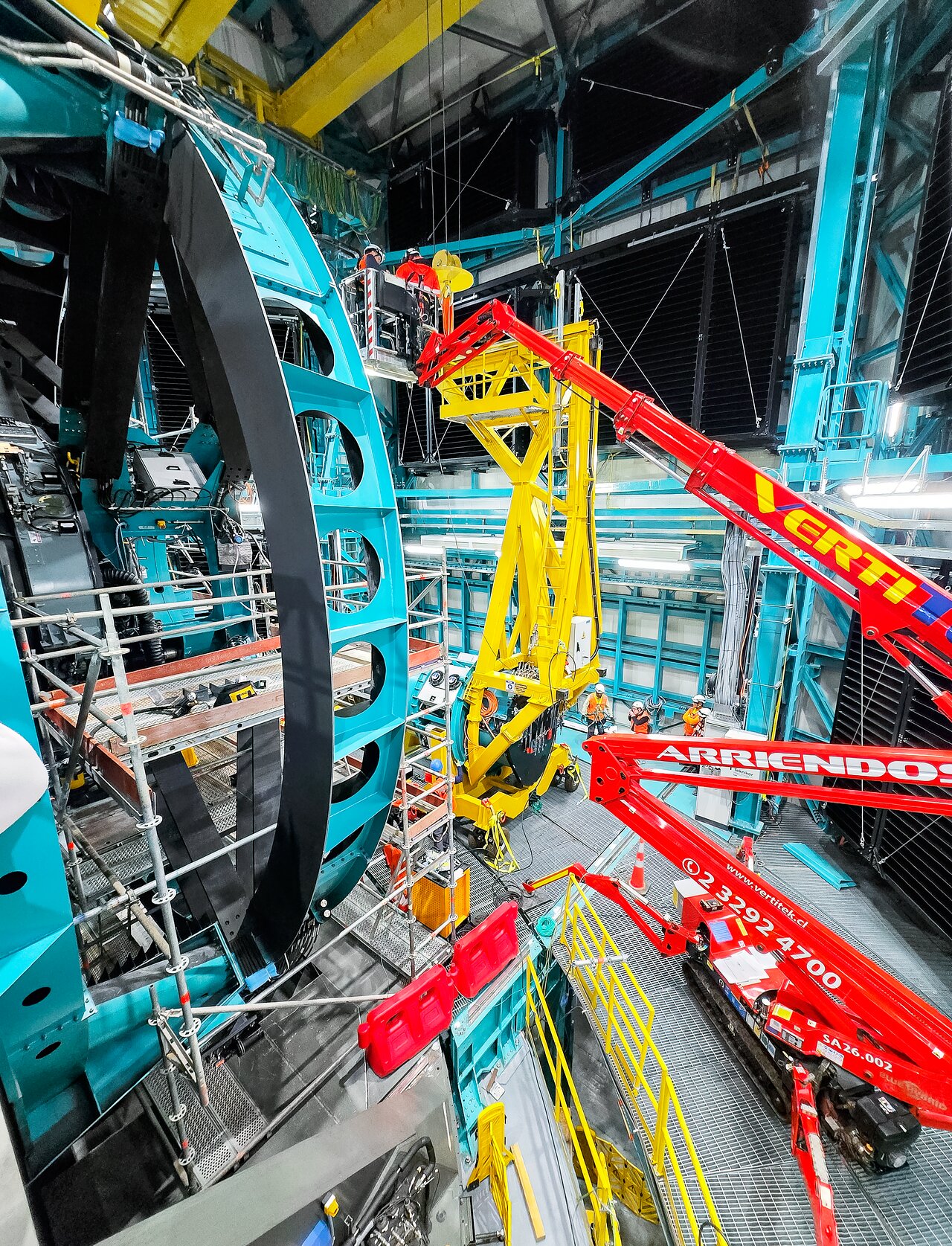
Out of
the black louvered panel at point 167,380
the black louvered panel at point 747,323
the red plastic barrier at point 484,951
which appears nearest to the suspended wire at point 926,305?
the black louvered panel at point 747,323

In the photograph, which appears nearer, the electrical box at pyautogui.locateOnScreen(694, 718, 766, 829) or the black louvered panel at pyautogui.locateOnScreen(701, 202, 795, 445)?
the electrical box at pyautogui.locateOnScreen(694, 718, 766, 829)

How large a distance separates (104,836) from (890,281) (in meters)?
13.2

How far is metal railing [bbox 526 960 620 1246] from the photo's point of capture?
394 centimetres

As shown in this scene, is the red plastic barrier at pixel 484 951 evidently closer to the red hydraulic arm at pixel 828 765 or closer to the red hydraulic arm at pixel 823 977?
the red hydraulic arm at pixel 823 977

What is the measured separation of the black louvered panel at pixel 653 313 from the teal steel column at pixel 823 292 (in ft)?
8.83

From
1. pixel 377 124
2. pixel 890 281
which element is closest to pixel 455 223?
pixel 377 124

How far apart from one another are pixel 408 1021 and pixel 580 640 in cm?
445

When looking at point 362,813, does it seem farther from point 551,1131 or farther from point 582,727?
point 582,727

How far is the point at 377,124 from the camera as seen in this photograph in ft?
40.9

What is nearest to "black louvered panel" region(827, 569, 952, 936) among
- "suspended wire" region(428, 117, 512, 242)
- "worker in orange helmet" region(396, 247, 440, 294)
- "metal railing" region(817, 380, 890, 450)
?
"metal railing" region(817, 380, 890, 450)

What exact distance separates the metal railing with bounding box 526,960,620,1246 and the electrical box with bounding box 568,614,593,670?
139 inches

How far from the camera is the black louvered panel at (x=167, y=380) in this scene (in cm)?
1055

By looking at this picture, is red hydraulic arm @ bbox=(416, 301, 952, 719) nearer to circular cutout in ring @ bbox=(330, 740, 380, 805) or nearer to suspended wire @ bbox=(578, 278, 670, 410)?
circular cutout in ring @ bbox=(330, 740, 380, 805)

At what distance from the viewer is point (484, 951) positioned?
475cm
